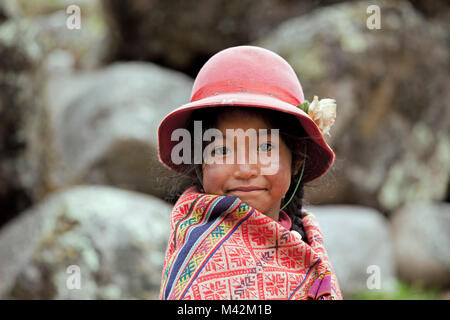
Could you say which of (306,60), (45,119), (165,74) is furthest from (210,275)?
(165,74)

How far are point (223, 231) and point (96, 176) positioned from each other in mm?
3124

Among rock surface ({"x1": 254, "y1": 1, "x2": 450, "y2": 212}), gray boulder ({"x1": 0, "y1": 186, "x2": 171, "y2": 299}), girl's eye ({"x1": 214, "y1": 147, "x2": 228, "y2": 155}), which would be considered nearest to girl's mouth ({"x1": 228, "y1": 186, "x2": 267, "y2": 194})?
girl's eye ({"x1": 214, "y1": 147, "x2": 228, "y2": 155})

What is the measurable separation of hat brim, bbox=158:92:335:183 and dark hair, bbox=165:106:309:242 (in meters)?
0.03

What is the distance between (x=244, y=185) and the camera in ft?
4.79

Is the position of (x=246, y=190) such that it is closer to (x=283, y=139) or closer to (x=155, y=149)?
(x=283, y=139)

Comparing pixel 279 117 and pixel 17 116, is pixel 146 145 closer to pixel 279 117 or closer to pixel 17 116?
pixel 17 116

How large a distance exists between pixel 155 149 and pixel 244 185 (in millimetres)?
2583

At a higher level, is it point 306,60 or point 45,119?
point 306,60

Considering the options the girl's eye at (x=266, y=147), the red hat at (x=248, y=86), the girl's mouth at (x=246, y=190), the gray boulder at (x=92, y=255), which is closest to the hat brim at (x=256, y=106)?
the red hat at (x=248, y=86)

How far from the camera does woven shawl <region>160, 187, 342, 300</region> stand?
4.32 feet

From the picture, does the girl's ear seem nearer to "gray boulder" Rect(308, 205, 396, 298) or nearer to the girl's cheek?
the girl's cheek

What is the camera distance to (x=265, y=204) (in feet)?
4.91

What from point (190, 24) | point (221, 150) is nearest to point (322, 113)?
point (221, 150)

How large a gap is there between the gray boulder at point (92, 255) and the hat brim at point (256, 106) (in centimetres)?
129
